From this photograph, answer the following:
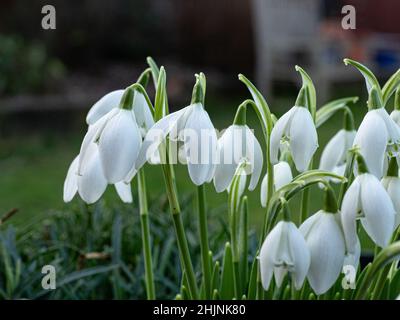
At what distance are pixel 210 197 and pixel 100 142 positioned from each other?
1.86 m

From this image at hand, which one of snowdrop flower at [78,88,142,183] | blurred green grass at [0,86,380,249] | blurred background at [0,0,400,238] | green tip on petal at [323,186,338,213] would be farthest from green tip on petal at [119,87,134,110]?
blurred background at [0,0,400,238]

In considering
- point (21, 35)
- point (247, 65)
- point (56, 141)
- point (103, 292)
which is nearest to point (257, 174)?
point (103, 292)

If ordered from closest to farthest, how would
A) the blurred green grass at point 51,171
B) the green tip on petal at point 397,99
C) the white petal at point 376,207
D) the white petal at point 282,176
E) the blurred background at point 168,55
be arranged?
the white petal at point 376,207, the green tip on petal at point 397,99, the white petal at point 282,176, the blurred green grass at point 51,171, the blurred background at point 168,55

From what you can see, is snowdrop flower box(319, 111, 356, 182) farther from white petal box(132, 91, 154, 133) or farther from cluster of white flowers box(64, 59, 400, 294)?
white petal box(132, 91, 154, 133)

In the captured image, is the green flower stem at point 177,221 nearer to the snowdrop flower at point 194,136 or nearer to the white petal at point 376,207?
the snowdrop flower at point 194,136

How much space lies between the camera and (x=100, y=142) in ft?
2.29

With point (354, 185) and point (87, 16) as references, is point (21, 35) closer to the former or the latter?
point (87, 16)

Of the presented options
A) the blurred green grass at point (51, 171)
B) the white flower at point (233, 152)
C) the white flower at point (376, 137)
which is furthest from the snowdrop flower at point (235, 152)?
the blurred green grass at point (51, 171)

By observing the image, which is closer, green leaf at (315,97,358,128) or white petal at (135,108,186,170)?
white petal at (135,108,186,170)

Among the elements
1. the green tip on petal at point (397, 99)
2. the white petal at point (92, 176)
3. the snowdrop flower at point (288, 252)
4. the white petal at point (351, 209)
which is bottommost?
the snowdrop flower at point (288, 252)

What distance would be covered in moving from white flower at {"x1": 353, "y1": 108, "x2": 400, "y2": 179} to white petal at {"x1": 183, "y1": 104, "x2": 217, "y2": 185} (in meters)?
0.14

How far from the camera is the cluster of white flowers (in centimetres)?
67

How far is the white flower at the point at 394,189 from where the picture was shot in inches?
29.0

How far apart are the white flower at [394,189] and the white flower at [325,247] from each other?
78mm
